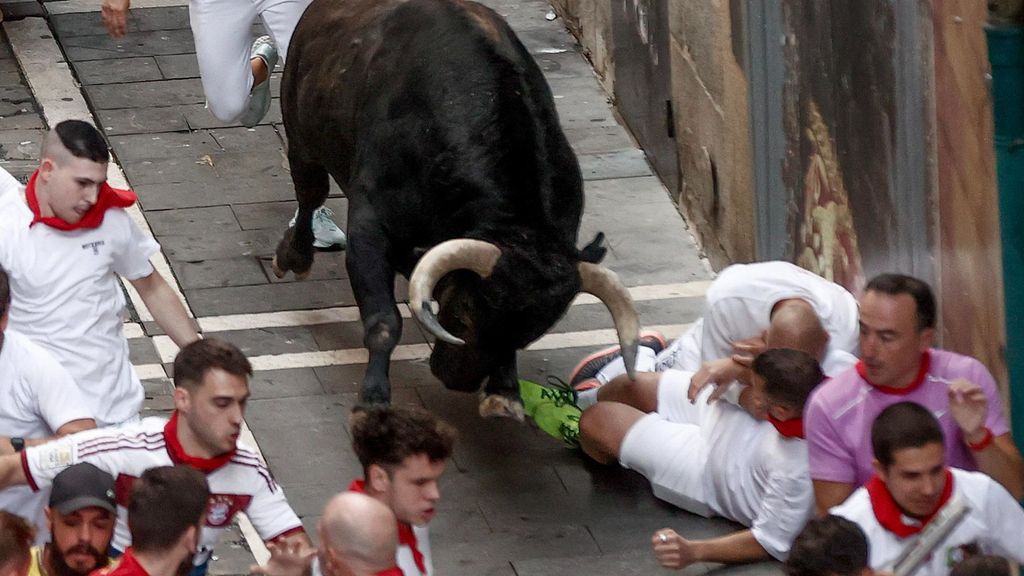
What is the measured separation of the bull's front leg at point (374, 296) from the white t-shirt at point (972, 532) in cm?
286

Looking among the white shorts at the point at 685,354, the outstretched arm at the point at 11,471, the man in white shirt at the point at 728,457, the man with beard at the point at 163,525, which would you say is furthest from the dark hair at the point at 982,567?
the white shorts at the point at 685,354

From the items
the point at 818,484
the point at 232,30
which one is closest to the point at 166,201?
the point at 232,30

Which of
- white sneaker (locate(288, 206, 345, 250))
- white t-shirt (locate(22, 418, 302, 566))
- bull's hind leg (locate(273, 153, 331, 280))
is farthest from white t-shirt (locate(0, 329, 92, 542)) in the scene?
white sneaker (locate(288, 206, 345, 250))

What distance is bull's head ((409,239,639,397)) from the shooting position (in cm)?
799

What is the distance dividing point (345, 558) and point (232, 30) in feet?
19.1

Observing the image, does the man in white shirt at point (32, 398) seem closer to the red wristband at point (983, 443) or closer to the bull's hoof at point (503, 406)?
the bull's hoof at point (503, 406)

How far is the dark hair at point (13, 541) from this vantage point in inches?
205

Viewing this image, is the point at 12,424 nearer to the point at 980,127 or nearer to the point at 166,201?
the point at 980,127

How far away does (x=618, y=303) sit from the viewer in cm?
821

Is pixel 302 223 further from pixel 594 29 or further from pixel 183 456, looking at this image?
pixel 183 456

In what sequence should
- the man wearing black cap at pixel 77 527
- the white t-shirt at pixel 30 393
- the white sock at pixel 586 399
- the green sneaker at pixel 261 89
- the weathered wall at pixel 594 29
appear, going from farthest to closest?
the weathered wall at pixel 594 29 < the green sneaker at pixel 261 89 < the white sock at pixel 586 399 < the white t-shirt at pixel 30 393 < the man wearing black cap at pixel 77 527

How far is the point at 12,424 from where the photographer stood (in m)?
6.72

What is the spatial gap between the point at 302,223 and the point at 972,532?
202 inches

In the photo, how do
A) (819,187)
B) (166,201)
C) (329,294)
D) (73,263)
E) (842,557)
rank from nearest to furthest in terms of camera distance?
(842,557)
(73,263)
(819,187)
(329,294)
(166,201)
